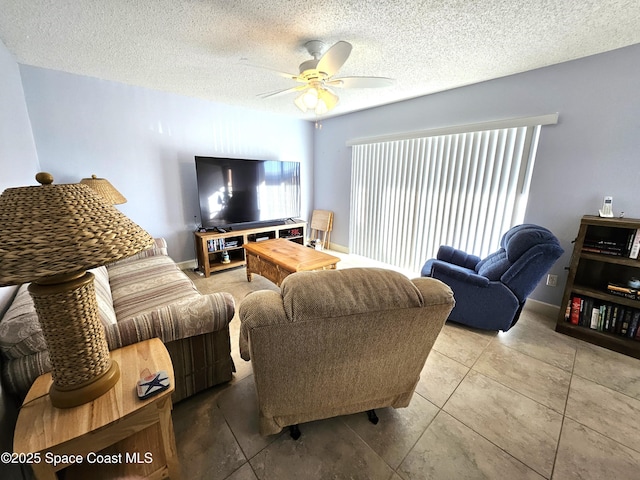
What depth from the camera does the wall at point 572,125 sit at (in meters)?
1.98

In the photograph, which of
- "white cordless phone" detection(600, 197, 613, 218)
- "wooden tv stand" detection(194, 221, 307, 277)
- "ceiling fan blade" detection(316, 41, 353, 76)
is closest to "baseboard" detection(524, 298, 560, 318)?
"white cordless phone" detection(600, 197, 613, 218)

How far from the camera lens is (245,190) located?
3707 millimetres

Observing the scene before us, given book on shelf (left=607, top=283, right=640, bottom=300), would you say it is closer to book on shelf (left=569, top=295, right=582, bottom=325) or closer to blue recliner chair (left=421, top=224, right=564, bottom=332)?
book on shelf (left=569, top=295, right=582, bottom=325)

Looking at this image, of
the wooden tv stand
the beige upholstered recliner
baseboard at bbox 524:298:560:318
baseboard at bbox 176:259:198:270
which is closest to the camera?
the beige upholstered recliner

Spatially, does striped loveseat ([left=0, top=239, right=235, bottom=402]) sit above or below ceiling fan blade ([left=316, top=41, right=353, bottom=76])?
below

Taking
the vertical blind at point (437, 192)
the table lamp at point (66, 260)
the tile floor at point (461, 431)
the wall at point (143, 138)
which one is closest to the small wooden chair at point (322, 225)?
the vertical blind at point (437, 192)

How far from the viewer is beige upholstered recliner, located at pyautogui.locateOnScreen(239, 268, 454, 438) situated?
3.02ft

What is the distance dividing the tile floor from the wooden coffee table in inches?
38.3

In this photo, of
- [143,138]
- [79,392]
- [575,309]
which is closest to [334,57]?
[79,392]

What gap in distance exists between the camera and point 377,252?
4008 millimetres

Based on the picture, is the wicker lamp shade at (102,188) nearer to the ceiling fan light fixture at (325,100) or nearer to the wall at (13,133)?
the wall at (13,133)

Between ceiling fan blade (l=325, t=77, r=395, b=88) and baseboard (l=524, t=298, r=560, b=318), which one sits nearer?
ceiling fan blade (l=325, t=77, r=395, b=88)

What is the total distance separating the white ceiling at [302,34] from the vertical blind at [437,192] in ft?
2.38

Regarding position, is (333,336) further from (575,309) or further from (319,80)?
(575,309)
